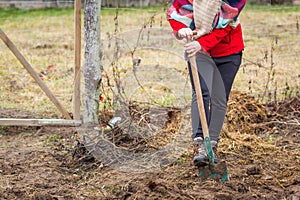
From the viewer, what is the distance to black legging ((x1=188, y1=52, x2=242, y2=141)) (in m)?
4.23

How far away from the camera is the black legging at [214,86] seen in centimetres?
423

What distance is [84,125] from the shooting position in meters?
5.59

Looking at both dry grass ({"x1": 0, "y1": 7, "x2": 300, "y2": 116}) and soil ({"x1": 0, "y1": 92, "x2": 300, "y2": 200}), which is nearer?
soil ({"x1": 0, "y1": 92, "x2": 300, "y2": 200})

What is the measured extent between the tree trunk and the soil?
29 centimetres

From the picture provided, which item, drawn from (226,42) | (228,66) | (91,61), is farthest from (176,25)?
(91,61)

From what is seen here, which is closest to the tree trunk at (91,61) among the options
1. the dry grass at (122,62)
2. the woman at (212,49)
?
the dry grass at (122,62)

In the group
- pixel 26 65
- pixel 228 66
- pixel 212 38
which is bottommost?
pixel 26 65

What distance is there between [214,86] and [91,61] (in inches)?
60.7

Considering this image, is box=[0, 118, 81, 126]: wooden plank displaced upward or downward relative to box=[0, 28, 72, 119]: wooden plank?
downward

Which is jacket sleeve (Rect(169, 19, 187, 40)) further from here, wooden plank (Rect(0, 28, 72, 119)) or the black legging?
wooden plank (Rect(0, 28, 72, 119))

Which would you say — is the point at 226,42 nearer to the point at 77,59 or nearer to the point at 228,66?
the point at 228,66

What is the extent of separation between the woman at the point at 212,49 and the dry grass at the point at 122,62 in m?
1.26

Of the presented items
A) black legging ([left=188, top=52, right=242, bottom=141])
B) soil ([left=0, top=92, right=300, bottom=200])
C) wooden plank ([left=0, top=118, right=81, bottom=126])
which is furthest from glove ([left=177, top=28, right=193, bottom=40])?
wooden plank ([left=0, top=118, right=81, bottom=126])

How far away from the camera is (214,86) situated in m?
4.31
